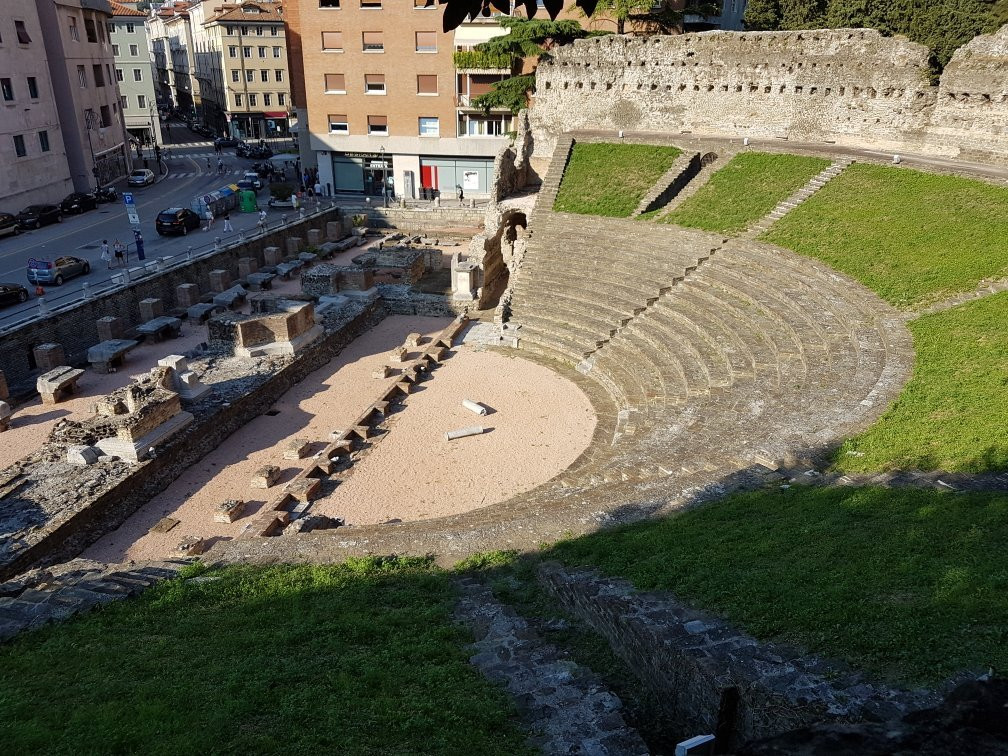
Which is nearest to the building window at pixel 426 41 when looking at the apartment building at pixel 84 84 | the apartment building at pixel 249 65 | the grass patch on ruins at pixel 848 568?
the apartment building at pixel 84 84

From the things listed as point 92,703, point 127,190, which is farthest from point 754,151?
point 127,190

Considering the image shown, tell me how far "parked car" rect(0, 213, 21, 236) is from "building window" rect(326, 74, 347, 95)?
1643 centimetres

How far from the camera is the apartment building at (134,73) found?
5500cm

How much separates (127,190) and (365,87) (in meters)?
16.1

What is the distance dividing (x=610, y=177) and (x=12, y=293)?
21192mm

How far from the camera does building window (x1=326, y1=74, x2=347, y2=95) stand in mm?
37969

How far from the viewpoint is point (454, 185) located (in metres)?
39.8

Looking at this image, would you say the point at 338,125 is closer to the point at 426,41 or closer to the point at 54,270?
the point at 426,41

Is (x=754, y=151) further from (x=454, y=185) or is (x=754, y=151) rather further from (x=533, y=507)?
(x=533, y=507)

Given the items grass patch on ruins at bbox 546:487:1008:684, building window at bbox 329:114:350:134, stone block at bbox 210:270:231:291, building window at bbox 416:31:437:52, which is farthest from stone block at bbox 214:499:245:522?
building window at bbox 416:31:437:52

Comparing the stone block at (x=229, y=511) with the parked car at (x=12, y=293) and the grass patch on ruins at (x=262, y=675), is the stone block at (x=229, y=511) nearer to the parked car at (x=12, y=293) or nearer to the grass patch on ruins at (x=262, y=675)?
the grass patch on ruins at (x=262, y=675)

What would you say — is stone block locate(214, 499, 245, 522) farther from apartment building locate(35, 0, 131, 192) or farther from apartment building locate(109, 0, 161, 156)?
apartment building locate(109, 0, 161, 156)

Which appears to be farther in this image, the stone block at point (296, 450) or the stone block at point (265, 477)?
the stone block at point (296, 450)

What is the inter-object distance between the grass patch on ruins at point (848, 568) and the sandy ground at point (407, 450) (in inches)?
204
